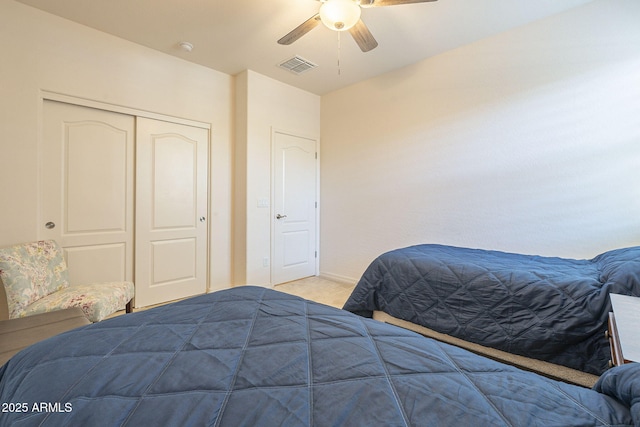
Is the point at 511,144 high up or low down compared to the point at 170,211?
up

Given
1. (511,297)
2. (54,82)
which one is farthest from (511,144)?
(54,82)

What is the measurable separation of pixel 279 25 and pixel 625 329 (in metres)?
3.07

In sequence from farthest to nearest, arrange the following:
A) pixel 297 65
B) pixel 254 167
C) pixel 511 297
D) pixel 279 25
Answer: pixel 254 167
pixel 297 65
pixel 279 25
pixel 511 297

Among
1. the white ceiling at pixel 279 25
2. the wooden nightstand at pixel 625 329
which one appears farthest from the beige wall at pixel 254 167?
the wooden nightstand at pixel 625 329

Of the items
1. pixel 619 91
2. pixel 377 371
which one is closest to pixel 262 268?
pixel 377 371

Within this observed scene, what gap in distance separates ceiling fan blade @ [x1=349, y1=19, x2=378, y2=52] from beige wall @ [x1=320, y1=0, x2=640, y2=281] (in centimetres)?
131

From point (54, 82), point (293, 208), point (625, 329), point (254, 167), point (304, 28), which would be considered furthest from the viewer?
point (293, 208)

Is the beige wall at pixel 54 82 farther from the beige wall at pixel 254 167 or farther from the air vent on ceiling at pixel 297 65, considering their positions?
the air vent on ceiling at pixel 297 65

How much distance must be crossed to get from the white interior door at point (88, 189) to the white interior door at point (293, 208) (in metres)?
1.67

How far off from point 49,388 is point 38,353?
10.3 inches

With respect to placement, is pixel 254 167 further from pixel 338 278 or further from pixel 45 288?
pixel 45 288

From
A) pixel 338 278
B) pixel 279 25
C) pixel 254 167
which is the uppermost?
pixel 279 25

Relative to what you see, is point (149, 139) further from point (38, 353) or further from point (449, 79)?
point (449, 79)

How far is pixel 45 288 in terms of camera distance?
206 cm
